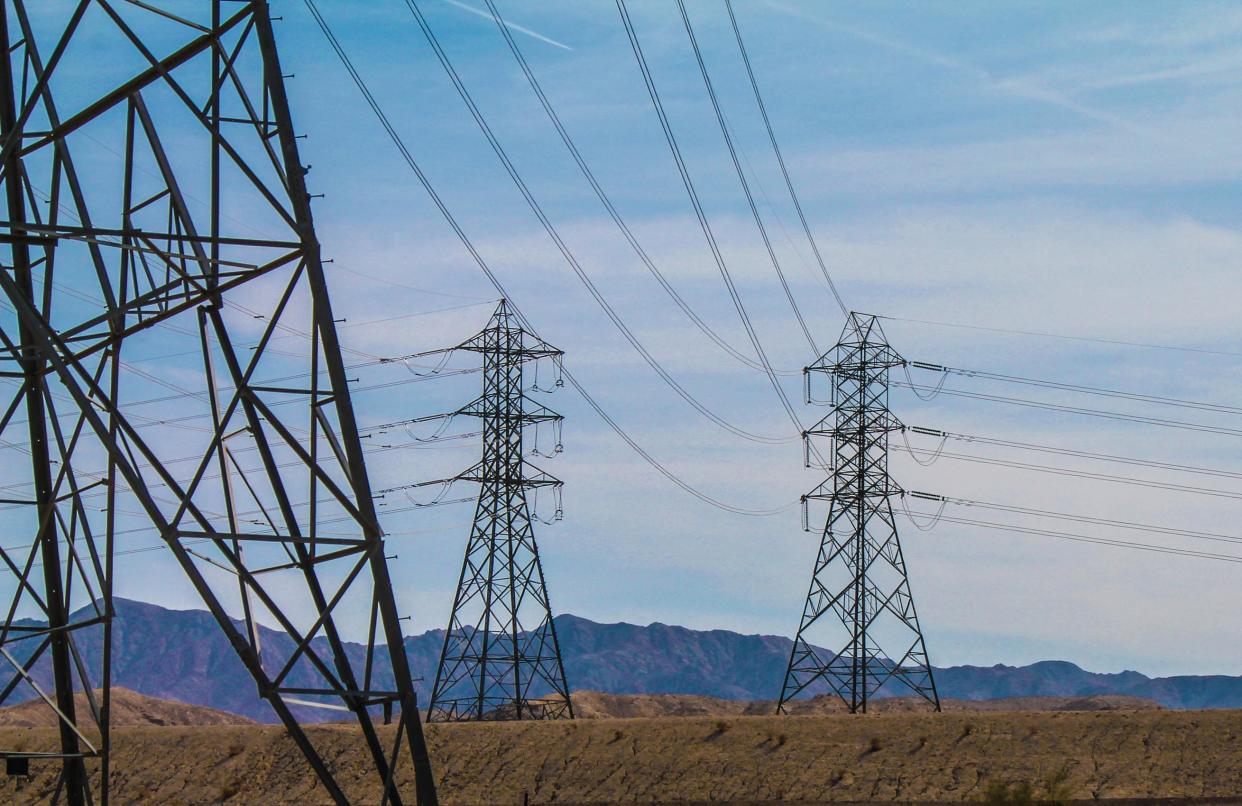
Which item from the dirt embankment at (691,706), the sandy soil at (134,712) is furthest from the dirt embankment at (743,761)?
the dirt embankment at (691,706)

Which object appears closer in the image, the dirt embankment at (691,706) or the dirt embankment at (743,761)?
the dirt embankment at (743,761)

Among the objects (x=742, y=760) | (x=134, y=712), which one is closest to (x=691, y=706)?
(x=134, y=712)

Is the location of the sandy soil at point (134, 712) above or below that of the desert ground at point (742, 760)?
above

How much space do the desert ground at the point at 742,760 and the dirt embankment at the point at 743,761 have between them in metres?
0.08

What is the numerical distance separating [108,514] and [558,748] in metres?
35.8

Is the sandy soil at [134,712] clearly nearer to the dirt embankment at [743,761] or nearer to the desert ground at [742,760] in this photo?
the desert ground at [742,760]

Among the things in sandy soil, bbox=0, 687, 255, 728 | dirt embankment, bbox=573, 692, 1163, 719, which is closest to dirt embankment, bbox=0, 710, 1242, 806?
sandy soil, bbox=0, 687, 255, 728

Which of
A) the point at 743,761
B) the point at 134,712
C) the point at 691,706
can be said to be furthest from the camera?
the point at 134,712

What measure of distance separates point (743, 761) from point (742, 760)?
0.24 feet

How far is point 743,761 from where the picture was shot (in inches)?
2324

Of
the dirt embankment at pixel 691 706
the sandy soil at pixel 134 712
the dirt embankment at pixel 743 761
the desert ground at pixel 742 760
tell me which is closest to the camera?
the desert ground at pixel 742 760

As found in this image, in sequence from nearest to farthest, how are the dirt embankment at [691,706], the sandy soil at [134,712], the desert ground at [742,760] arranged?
the desert ground at [742,760] → the sandy soil at [134,712] → the dirt embankment at [691,706]

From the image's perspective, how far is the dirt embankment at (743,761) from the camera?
5438 centimetres

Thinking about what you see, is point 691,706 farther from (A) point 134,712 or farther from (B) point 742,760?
(B) point 742,760
